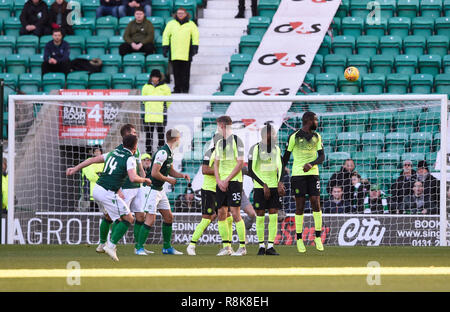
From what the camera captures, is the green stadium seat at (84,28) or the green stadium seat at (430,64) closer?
the green stadium seat at (430,64)

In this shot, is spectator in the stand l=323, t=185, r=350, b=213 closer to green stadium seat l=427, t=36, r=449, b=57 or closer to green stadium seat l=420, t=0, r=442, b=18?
green stadium seat l=427, t=36, r=449, b=57

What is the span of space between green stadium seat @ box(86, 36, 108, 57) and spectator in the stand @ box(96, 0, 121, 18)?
112 centimetres

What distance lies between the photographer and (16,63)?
2011 cm

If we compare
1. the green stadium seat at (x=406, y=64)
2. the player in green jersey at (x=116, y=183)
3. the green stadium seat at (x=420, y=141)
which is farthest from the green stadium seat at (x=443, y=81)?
the player in green jersey at (x=116, y=183)

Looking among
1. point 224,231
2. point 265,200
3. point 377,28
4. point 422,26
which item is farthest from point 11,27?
point 224,231

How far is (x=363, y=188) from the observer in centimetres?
1534

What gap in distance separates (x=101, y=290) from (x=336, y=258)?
4.82m

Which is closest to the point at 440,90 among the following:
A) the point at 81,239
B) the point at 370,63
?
the point at 370,63

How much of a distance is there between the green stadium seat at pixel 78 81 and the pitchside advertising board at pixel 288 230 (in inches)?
164

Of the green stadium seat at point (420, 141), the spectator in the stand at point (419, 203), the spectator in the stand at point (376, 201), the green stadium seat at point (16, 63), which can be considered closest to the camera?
the spectator in the stand at point (419, 203)

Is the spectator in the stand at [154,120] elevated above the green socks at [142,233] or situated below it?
above

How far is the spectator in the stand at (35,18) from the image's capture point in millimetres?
20734

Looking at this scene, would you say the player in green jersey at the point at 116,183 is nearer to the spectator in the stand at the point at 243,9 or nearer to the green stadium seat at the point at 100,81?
the green stadium seat at the point at 100,81
